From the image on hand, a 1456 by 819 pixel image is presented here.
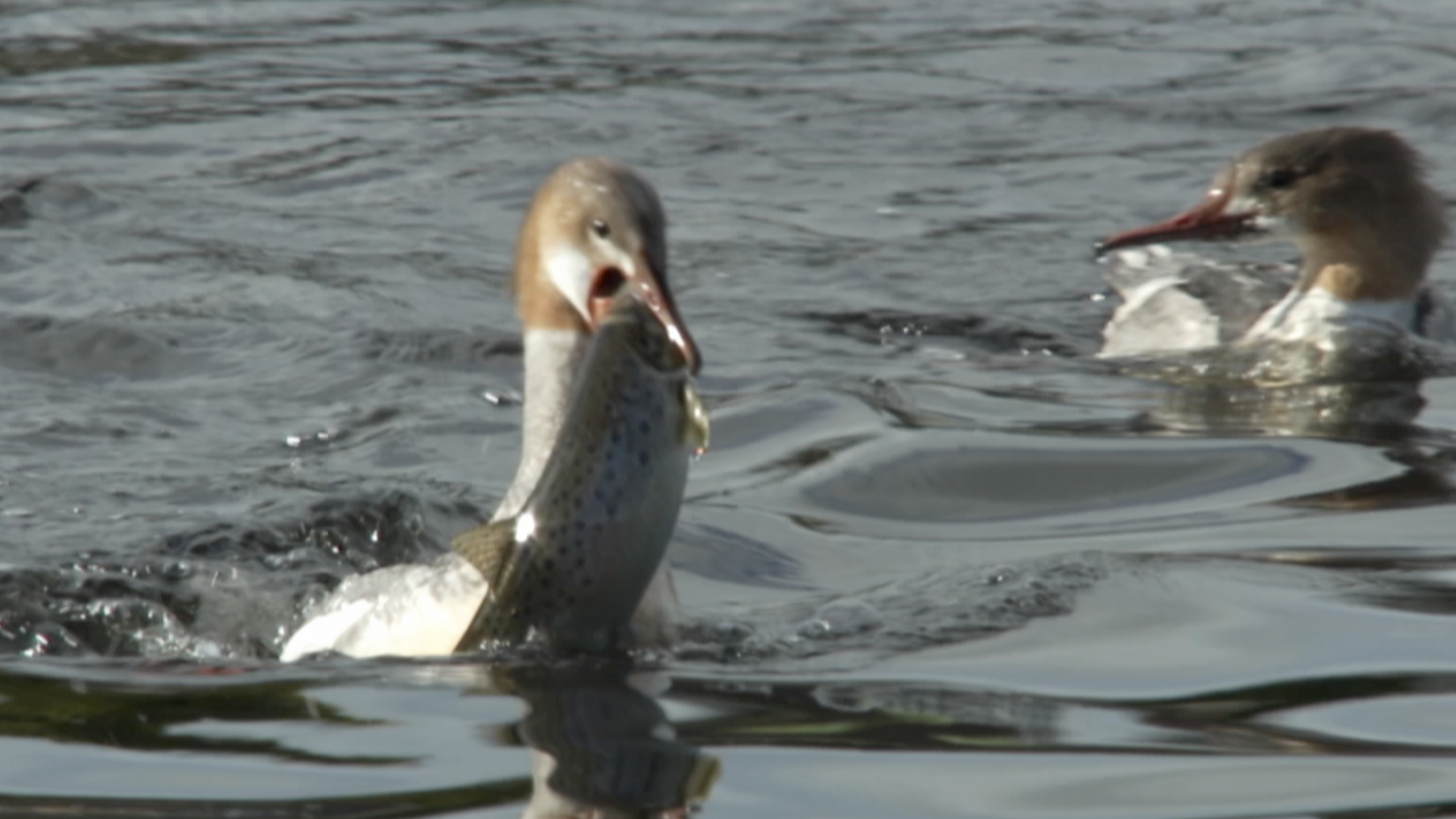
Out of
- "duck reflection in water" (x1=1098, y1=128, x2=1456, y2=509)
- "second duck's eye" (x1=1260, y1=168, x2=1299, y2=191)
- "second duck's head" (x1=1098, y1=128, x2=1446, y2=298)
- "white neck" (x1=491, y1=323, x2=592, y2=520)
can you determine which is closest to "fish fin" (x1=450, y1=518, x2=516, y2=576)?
"white neck" (x1=491, y1=323, x2=592, y2=520)

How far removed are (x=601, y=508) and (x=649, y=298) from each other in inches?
18.1

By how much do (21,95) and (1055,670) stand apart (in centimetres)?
977

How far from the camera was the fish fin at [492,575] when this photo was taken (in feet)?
16.1

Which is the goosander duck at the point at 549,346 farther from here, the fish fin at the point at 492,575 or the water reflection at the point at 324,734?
the water reflection at the point at 324,734

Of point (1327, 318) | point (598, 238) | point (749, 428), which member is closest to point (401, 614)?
point (598, 238)

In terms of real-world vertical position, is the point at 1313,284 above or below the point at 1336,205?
below

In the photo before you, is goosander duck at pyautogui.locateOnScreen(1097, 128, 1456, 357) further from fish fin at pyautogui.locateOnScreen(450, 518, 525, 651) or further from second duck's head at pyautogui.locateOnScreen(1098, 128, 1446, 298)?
fish fin at pyautogui.locateOnScreen(450, 518, 525, 651)

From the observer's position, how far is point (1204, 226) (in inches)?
381

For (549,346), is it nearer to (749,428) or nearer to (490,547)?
(490,547)

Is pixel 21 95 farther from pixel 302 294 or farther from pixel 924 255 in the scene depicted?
pixel 924 255

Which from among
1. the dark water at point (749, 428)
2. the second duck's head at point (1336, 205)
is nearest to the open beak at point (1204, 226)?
the second duck's head at point (1336, 205)

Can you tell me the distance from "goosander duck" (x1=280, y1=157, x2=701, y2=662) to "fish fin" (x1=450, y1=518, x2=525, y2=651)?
5 cm

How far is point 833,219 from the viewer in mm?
11445

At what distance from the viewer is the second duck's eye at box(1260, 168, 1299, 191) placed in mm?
9711
